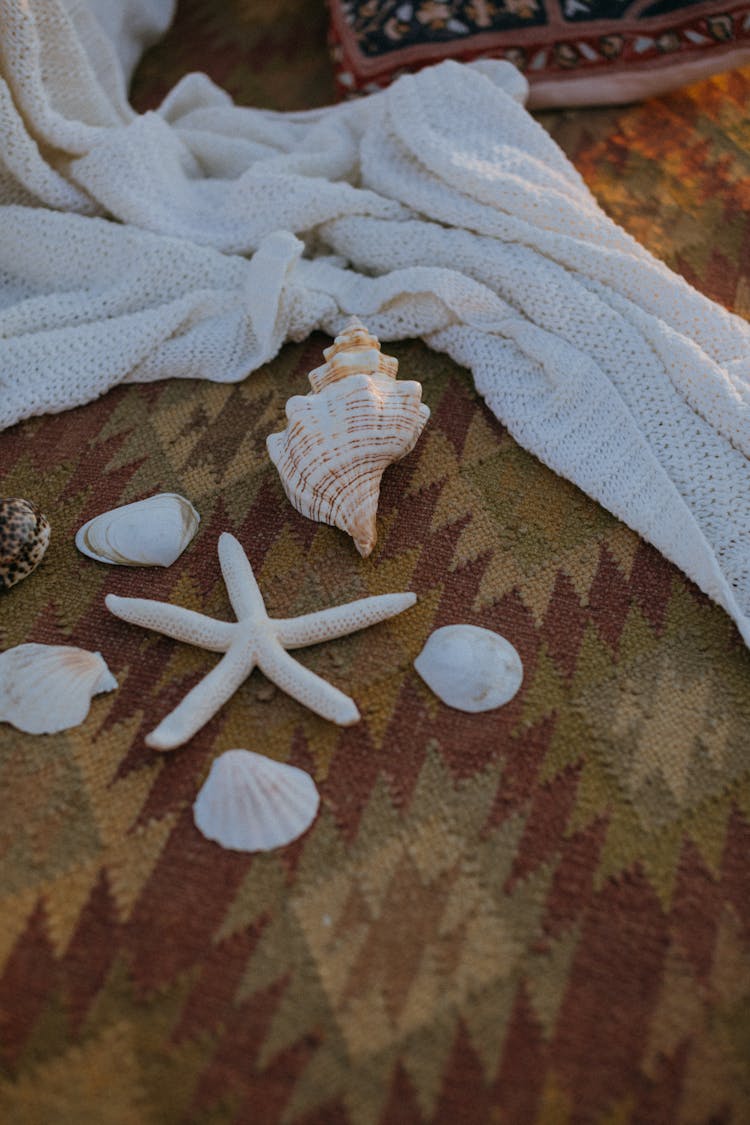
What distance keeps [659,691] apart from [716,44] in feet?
3.89

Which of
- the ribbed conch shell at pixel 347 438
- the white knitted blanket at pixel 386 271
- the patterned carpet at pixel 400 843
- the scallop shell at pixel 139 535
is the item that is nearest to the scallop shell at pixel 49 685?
the patterned carpet at pixel 400 843

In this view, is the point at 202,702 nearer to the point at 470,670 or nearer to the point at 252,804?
the point at 252,804

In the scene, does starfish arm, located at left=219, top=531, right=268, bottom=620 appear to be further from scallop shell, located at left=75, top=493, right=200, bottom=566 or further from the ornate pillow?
the ornate pillow

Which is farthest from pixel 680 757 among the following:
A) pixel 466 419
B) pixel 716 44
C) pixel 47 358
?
pixel 716 44

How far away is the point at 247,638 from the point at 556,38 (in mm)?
1198

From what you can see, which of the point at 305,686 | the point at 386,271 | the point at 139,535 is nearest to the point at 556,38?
the point at 386,271

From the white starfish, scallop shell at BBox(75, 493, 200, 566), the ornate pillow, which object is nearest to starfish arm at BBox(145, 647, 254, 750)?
the white starfish

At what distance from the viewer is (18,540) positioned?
3.24 ft

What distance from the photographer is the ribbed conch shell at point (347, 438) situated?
3.26 feet

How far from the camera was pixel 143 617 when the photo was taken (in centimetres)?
93

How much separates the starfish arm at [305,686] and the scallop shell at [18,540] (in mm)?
315

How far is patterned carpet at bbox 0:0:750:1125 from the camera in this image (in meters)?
0.71

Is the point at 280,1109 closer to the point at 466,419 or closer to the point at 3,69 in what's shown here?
the point at 466,419

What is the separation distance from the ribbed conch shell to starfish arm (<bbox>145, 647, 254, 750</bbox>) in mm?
206
